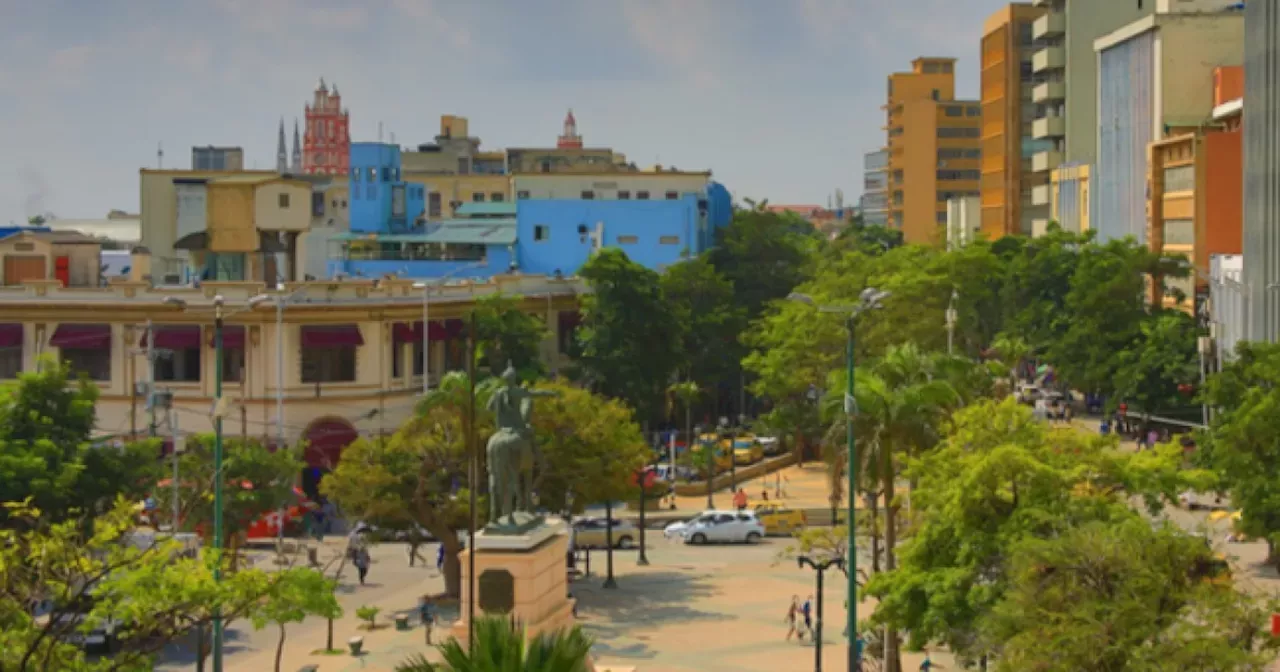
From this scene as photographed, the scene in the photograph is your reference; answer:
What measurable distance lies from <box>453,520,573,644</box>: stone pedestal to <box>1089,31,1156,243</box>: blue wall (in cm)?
5915

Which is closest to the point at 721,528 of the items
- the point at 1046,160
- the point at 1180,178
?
the point at 1180,178

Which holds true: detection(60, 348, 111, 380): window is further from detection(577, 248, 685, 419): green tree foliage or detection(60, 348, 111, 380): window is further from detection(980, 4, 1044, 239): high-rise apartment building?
detection(980, 4, 1044, 239): high-rise apartment building

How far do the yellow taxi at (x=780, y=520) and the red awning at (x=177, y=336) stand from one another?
2131 cm

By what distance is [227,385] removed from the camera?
74.4 metres

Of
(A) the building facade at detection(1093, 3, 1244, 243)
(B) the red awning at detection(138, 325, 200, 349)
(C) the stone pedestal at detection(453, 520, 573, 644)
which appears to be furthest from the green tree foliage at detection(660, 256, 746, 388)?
(C) the stone pedestal at detection(453, 520, 573, 644)

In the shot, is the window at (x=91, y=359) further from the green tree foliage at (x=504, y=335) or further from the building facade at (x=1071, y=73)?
the building facade at (x=1071, y=73)

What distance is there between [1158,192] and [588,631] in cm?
4886

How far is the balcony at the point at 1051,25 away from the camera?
11906 centimetres

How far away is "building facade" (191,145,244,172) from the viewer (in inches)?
5846

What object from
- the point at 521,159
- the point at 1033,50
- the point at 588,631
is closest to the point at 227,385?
the point at 588,631

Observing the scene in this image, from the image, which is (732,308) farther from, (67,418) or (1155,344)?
(67,418)

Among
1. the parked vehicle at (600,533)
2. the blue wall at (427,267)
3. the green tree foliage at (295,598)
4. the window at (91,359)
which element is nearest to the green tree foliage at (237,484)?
the parked vehicle at (600,533)

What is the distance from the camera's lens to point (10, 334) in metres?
75.6

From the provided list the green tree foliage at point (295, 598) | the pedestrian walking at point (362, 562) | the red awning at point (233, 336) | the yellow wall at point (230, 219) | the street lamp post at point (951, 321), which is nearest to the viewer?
the green tree foliage at point (295, 598)
